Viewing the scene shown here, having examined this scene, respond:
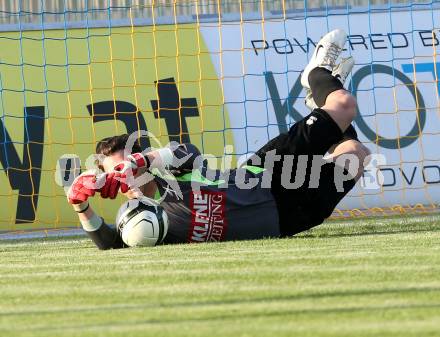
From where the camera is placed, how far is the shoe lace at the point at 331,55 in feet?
24.2

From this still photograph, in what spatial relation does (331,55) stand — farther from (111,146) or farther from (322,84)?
(111,146)

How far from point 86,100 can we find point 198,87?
3.33 feet

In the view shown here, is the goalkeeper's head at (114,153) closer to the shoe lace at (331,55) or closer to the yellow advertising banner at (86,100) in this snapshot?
the shoe lace at (331,55)

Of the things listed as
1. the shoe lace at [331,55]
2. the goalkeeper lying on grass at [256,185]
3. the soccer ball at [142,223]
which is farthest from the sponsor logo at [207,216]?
the shoe lace at [331,55]

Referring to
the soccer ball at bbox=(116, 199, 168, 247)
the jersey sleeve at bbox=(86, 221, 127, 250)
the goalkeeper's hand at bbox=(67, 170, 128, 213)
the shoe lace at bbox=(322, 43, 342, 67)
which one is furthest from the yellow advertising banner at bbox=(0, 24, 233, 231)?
the goalkeeper's hand at bbox=(67, 170, 128, 213)

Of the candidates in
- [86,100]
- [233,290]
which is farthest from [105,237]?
[86,100]

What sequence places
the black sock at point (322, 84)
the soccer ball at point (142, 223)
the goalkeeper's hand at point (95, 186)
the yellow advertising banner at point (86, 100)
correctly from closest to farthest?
the goalkeeper's hand at point (95, 186) < the soccer ball at point (142, 223) < the black sock at point (322, 84) < the yellow advertising banner at point (86, 100)

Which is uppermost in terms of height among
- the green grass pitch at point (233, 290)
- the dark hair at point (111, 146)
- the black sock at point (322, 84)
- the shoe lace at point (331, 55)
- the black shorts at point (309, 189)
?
the shoe lace at point (331, 55)

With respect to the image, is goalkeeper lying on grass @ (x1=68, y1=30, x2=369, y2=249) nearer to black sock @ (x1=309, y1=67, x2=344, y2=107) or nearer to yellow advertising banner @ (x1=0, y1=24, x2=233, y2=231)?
black sock @ (x1=309, y1=67, x2=344, y2=107)

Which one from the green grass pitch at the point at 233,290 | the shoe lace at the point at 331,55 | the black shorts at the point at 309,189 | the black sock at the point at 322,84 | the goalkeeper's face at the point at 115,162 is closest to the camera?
the green grass pitch at the point at 233,290

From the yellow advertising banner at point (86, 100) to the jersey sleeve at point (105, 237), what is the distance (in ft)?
9.74

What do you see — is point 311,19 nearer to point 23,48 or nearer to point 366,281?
point 23,48

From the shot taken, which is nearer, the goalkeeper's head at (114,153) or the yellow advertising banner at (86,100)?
the goalkeeper's head at (114,153)

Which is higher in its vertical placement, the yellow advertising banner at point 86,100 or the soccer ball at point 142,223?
the yellow advertising banner at point 86,100
